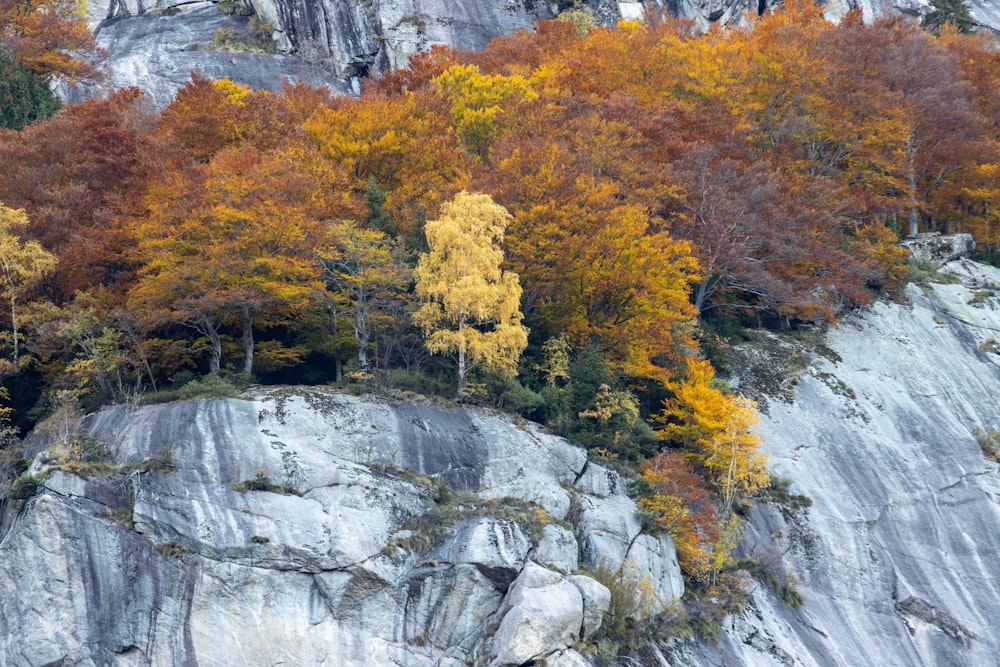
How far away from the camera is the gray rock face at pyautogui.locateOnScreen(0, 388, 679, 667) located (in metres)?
23.3

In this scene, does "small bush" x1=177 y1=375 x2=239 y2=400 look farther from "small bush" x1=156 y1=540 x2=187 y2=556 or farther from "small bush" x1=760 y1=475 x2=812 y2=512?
"small bush" x1=760 y1=475 x2=812 y2=512

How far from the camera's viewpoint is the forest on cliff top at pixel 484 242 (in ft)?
101

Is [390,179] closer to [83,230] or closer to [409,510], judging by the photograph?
[83,230]

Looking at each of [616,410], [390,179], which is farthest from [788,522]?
[390,179]

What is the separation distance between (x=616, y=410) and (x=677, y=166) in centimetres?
1411

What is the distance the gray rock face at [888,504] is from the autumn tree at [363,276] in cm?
1393

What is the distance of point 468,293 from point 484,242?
7.26 ft

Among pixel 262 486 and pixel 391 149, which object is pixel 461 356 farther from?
pixel 391 149

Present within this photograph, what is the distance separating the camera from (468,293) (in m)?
30.3

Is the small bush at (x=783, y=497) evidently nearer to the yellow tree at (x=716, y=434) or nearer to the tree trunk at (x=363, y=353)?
the yellow tree at (x=716, y=434)

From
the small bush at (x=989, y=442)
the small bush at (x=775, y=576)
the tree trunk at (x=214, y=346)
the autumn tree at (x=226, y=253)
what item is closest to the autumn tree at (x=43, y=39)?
the autumn tree at (x=226, y=253)

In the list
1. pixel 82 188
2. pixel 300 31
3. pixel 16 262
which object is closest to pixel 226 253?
pixel 16 262

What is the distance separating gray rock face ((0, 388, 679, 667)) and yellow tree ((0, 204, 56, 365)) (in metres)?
6.33

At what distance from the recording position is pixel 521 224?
34375 millimetres
